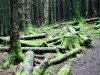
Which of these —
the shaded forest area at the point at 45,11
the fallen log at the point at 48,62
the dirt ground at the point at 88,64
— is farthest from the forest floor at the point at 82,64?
the shaded forest area at the point at 45,11

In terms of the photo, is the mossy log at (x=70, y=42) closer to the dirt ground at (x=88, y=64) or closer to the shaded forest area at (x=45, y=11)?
the dirt ground at (x=88, y=64)

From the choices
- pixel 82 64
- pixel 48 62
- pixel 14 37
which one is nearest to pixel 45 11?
pixel 82 64

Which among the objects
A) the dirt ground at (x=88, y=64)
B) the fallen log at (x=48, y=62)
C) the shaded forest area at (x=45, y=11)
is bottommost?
the dirt ground at (x=88, y=64)

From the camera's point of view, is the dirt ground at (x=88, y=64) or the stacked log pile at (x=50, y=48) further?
the stacked log pile at (x=50, y=48)

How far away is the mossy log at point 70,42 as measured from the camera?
10586 mm

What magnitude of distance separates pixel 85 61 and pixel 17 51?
2.82m

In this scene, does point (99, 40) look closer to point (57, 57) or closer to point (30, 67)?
point (57, 57)

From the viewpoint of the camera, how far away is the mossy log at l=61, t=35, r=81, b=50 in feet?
34.7

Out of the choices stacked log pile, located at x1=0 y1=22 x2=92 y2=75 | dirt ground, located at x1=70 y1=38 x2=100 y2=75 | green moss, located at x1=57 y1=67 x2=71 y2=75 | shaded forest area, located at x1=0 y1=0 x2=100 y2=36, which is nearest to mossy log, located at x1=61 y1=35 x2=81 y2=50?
stacked log pile, located at x1=0 y1=22 x2=92 y2=75

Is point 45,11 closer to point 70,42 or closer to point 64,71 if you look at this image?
point 70,42

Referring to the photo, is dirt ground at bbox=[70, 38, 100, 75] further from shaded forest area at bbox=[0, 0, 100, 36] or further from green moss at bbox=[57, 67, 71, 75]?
shaded forest area at bbox=[0, 0, 100, 36]

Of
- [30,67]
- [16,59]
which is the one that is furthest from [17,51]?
[30,67]

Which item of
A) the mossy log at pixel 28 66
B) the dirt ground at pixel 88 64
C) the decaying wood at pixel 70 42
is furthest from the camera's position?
the decaying wood at pixel 70 42

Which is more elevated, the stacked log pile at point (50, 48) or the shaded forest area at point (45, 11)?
the shaded forest area at point (45, 11)
